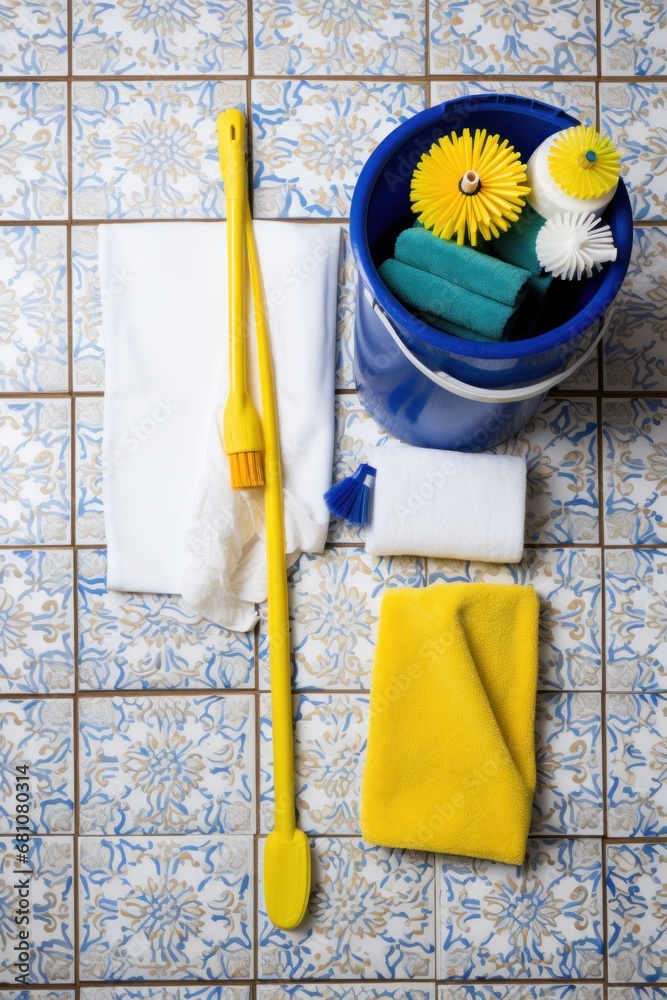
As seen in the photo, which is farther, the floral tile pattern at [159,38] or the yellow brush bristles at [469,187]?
the floral tile pattern at [159,38]

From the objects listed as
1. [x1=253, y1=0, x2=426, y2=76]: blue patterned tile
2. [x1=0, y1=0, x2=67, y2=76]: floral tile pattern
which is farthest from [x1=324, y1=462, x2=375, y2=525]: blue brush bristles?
[x1=0, y1=0, x2=67, y2=76]: floral tile pattern

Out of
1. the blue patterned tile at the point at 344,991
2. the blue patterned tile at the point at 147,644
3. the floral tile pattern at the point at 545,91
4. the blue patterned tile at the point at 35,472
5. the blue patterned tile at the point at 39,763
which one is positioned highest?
the floral tile pattern at the point at 545,91

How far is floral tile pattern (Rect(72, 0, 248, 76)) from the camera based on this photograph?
90 cm

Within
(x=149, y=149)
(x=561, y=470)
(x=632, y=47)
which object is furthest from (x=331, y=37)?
(x=561, y=470)

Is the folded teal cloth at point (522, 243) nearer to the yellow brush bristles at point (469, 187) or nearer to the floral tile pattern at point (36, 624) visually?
the yellow brush bristles at point (469, 187)

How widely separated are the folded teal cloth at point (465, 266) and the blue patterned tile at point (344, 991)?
781 mm

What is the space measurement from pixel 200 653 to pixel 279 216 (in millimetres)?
524

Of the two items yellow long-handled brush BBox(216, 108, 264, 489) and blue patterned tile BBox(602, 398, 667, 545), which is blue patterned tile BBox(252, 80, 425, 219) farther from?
blue patterned tile BBox(602, 398, 667, 545)

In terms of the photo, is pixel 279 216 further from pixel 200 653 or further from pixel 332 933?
pixel 332 933

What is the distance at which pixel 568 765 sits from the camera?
0.90 m

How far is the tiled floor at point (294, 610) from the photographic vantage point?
895mm

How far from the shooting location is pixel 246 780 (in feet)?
2.94

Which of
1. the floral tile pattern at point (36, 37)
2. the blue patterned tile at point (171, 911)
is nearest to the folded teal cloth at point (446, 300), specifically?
the floral tile pattern at point (36, 37)

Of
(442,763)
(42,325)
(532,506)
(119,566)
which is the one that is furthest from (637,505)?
(42,325)
